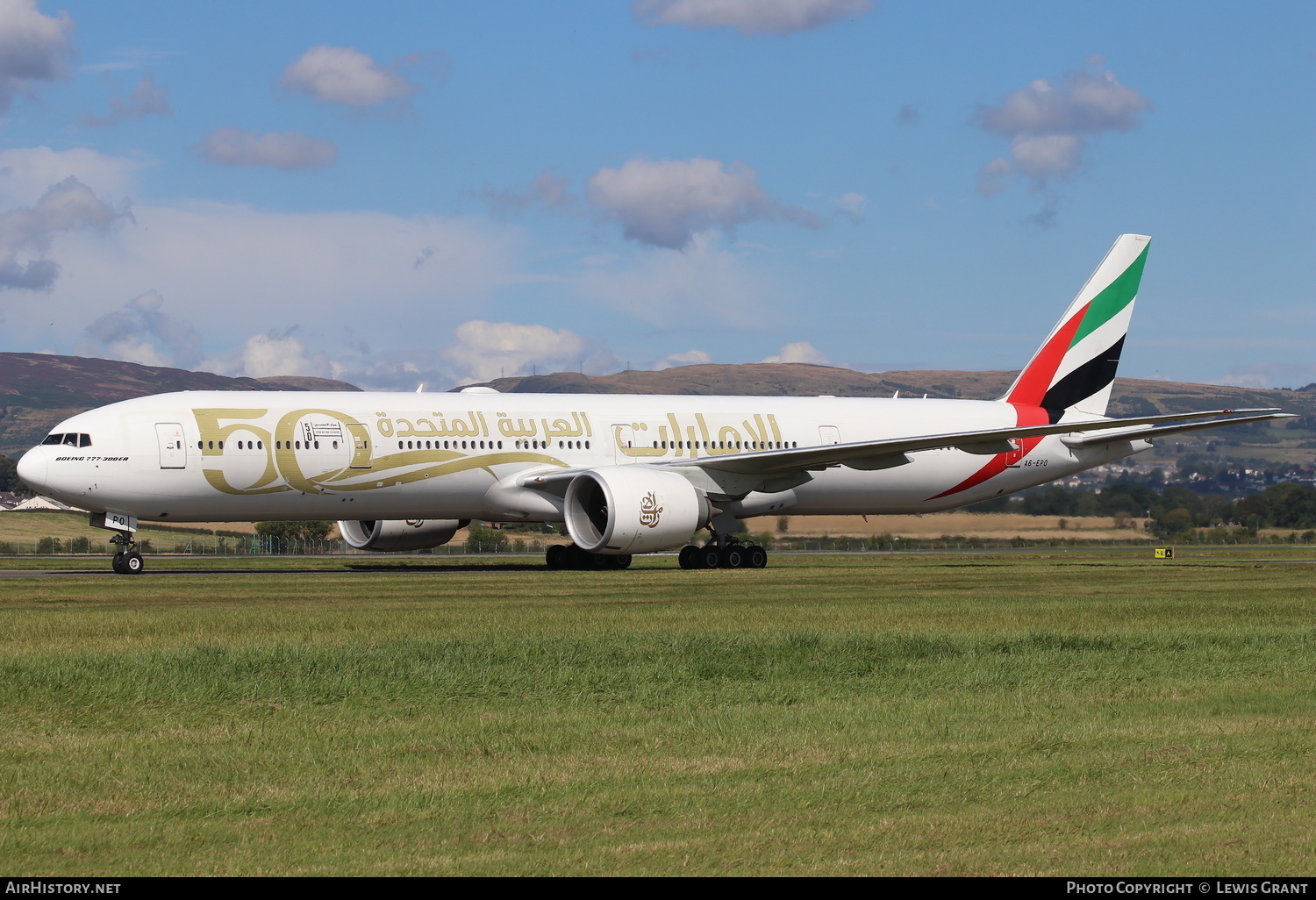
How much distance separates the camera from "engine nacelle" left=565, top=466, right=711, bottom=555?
28969 mm

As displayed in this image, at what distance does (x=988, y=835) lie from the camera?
725 centimetres

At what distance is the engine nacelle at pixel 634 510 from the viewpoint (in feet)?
95.0

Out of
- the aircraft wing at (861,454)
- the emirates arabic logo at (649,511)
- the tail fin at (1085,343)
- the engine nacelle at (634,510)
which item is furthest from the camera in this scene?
the tail fin at (1085,343)

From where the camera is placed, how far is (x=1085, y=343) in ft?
129

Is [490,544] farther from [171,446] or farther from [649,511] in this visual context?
[649,511]

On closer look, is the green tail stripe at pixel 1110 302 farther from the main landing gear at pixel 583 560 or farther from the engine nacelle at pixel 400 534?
the engine nacelle at pixel 400 534

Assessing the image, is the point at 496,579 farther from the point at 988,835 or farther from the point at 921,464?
the point at 988,835

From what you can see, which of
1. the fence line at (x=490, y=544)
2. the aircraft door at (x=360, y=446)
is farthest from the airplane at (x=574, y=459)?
the fence line at (x=490, y=544)

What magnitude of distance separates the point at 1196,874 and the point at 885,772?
265 cm

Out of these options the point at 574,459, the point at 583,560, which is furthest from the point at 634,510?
the point at 583,560

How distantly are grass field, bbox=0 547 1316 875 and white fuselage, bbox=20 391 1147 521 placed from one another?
9634 mm

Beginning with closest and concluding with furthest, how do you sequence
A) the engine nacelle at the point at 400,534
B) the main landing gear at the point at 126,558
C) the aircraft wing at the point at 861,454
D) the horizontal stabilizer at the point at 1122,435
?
the main landing gear at the point at 126,558 < the aircraft wing at the point at 861,454 < the engine nacelle at the point at 400,534 < the horizontal stabilizer at the point at 1122,435

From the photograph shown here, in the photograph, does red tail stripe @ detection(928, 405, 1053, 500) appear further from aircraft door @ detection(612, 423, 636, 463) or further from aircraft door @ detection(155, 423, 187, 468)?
aircraft door @ detection(155, 423, 187, 468)

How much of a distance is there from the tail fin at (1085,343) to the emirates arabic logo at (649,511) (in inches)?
560
